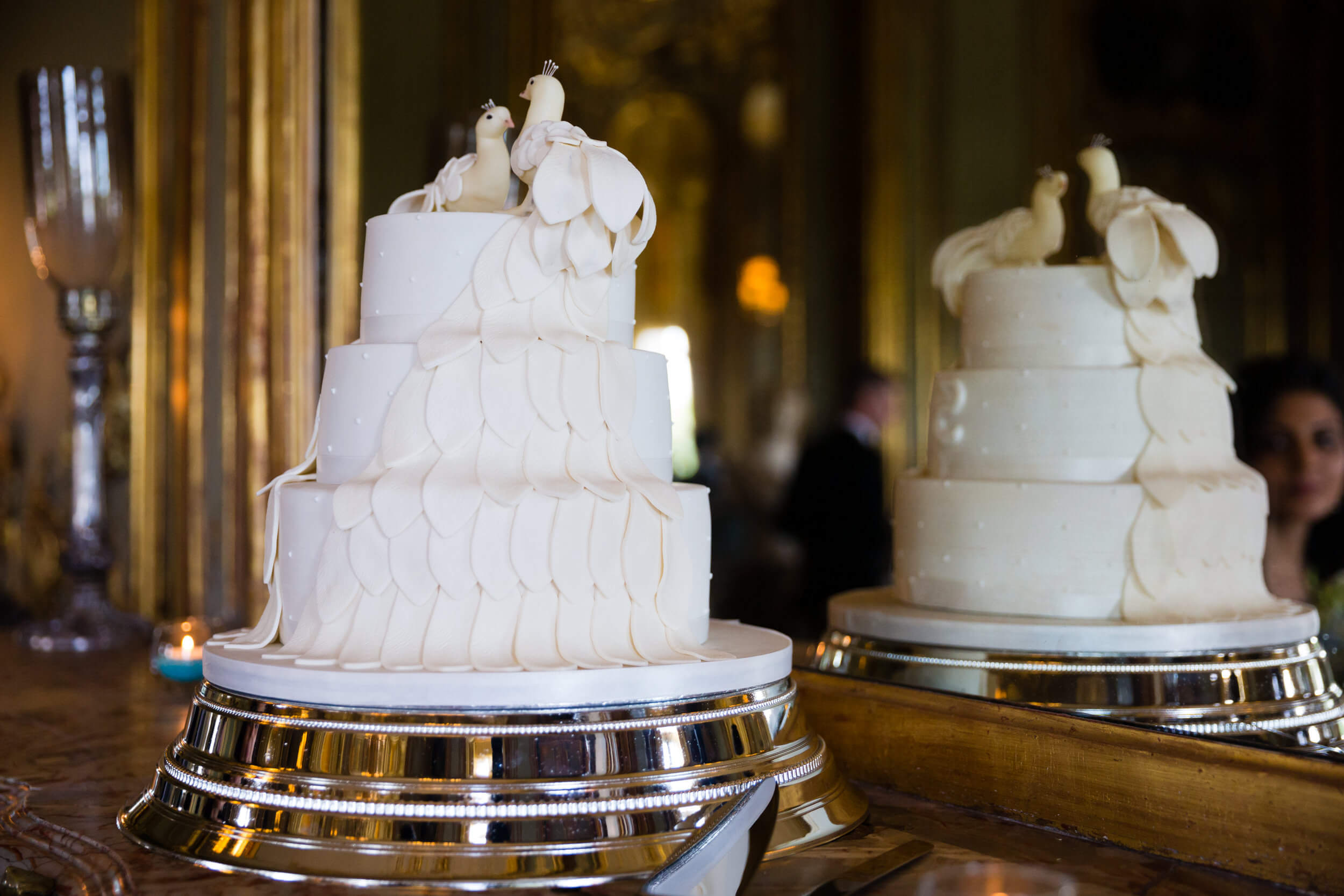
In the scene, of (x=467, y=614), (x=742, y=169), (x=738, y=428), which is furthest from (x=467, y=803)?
(x=742, y=169)

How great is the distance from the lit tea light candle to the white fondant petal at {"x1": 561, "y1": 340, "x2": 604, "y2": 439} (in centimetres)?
92

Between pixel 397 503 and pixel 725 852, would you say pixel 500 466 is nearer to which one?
pixel 397 503

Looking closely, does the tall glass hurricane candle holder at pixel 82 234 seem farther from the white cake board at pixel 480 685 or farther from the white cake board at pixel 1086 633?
the white cake board at pixel 1086 633

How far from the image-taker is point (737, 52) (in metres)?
3.72

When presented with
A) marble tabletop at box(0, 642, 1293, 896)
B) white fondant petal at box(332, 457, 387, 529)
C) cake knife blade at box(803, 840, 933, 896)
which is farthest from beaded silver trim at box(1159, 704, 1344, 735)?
white fondant petal at box(332, 457, 387, 529)

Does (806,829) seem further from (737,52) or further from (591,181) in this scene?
(737,52)

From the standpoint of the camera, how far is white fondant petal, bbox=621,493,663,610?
3.08ft

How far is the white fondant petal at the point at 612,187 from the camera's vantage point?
962mm

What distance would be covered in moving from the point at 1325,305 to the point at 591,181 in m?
0.76

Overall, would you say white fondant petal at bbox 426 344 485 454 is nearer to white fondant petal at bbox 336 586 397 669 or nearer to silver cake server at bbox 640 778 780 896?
white fondant petal at bbox 336 586 397 669

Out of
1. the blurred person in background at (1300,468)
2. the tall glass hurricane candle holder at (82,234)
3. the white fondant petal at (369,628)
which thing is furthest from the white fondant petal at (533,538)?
the tall glass hurricane candle holder at (82,234)

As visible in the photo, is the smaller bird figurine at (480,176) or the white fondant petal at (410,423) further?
the smaller bird figurine at (480,176)

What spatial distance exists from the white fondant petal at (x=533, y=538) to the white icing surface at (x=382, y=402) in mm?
81

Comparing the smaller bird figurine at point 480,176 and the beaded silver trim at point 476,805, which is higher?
the smaller bird figurine at point 480,176
